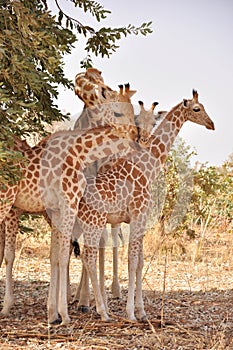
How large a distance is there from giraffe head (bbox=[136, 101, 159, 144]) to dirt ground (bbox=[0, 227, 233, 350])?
117cm

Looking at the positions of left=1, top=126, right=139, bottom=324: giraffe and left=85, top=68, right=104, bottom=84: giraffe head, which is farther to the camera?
left=85, top=68, right=104, bottom=84: giraffe head

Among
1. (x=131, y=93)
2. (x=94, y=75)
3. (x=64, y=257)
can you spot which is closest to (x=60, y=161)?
(x=64, y=257)

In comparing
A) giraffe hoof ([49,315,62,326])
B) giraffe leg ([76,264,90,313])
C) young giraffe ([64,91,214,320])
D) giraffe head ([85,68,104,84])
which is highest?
giraffe head ([85,68,104,84])

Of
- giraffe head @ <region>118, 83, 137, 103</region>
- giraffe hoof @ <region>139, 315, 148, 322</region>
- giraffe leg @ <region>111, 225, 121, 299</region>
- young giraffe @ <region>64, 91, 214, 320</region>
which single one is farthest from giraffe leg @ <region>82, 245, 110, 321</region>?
giraffe head @ <region>118, 83, 137, 103</region>

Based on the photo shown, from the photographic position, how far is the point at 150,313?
6328 millimetres

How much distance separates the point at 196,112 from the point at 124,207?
1314 mm

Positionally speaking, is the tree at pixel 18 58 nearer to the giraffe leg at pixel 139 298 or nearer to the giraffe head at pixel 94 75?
the giraffe head at pixel 94 75

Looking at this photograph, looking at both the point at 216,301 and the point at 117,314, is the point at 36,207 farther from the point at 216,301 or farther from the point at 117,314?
Answer: the point at 216,301

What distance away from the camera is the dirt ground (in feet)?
16.7

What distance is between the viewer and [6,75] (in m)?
4.93

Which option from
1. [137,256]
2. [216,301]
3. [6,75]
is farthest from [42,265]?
[6,75]

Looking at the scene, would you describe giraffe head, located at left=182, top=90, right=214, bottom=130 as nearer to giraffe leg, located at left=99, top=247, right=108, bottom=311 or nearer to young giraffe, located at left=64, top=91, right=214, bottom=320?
young giraffe, located at left=64, top=91, right=214, bottom=320

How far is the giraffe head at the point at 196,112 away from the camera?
6434 mm

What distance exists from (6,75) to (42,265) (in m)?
4.99
